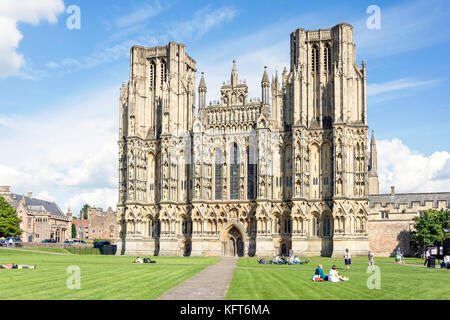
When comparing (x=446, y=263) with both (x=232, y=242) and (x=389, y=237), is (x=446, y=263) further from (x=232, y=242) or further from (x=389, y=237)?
(x=232, y=242)

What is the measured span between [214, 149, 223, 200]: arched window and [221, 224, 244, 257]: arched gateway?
519cm

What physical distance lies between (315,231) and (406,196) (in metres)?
18.6

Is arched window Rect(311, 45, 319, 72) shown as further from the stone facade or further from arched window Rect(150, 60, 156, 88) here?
arched window Rect(150, 60, 156, 88)

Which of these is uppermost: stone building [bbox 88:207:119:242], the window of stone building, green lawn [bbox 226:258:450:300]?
the window of stone building

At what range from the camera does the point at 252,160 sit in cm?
7912

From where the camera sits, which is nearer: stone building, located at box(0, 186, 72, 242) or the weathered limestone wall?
the weathered limestone wall

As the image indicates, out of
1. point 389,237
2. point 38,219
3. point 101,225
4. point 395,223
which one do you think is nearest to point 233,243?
point 389,237

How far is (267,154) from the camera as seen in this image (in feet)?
253

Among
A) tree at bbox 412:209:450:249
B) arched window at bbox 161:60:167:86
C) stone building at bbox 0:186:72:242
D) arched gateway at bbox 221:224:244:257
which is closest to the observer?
tree at bbox 412:209:450:249

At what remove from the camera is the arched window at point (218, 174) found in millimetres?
80500

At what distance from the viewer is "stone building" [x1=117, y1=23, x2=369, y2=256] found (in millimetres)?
74750

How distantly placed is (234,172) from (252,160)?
3314 mm

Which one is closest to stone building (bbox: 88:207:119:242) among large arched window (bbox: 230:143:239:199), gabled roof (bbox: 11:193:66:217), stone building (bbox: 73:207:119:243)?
stone building (bbox: 73:207:119:243)
